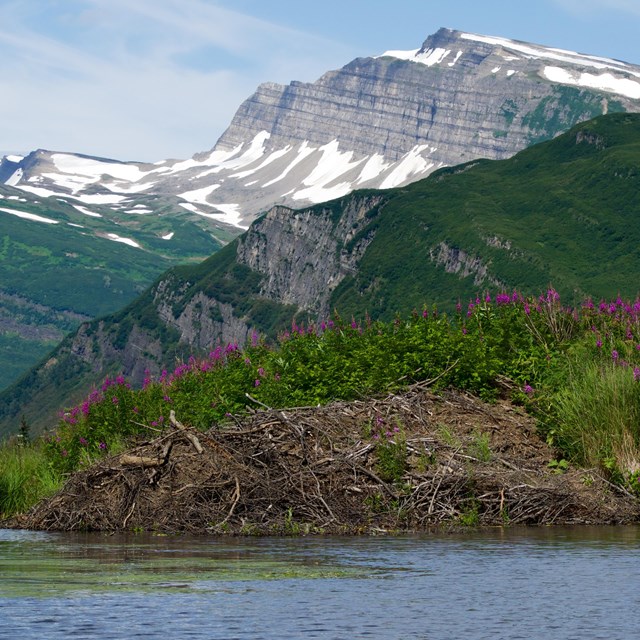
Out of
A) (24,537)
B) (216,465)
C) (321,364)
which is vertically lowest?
(24,537)

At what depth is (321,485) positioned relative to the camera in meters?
21.4

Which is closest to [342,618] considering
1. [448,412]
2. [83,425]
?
[448,412]

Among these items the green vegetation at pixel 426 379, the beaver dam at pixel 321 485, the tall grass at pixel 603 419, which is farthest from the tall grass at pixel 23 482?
the tall grass at pixel 603 419

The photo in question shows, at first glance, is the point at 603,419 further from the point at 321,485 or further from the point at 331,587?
the point at 331,587

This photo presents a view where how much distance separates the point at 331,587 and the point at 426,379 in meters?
12.7

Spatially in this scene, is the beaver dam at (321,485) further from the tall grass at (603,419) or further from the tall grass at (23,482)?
the tall grass at (23,482)

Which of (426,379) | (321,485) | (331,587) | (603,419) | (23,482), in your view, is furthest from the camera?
(23,482)

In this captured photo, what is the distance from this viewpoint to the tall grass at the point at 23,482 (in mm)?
26812

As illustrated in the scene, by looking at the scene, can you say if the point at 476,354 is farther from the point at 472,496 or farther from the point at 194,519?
the point at 194,519

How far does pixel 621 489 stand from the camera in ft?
71.0

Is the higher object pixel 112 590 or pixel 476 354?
pixel 476 354

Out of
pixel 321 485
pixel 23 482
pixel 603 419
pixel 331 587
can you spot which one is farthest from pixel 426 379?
pixel 331 587

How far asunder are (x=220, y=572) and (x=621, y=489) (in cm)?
918

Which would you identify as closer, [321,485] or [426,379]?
[321,485]
